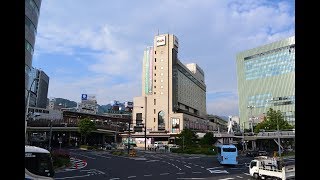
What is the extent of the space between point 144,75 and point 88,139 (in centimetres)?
3463

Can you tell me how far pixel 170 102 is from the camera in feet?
437

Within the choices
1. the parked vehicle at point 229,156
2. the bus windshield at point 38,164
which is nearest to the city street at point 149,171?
the parked vehicle at point 229,156

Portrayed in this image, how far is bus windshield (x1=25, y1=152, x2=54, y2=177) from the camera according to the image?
57.5ft

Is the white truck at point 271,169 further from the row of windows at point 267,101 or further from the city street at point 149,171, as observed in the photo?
the row of windows at point 267,101

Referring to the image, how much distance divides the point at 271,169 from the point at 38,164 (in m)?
19.7

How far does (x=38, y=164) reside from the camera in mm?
17953

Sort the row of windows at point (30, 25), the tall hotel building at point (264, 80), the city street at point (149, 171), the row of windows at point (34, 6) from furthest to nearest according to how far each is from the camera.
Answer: the tall hotel building at point (264, 80) < the row of windows at point (34, 6) < the row of windows at point (30, 25) < the city street at point (149, 171)

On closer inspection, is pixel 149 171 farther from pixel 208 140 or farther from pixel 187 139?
pixel 208 140

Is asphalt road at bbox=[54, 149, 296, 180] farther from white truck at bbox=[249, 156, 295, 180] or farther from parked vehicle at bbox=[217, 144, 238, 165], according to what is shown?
white truck at bbox=[249, 156, 295, 180]

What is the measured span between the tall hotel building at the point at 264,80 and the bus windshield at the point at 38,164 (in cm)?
11522

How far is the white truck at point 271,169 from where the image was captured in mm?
25906

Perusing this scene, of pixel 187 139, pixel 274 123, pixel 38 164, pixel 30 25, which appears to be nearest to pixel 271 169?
pixel 38 164

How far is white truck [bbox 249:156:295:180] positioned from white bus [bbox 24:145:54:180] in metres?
17.5
